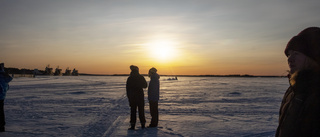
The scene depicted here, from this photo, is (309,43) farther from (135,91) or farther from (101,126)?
(101,126)

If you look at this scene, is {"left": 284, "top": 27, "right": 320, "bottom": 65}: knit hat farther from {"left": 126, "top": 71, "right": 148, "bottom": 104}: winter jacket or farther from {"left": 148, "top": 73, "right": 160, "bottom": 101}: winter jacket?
{"left": 148, "top": 73, "right": 160, "bottom": 101}: winter jacket

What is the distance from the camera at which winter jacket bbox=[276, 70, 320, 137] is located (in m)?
1.55

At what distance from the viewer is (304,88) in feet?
5.20

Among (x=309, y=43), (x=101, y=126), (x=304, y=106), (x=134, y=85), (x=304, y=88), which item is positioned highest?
(x=309, y=43)

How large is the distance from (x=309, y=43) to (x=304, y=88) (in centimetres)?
30

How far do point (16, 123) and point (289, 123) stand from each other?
27.6 feet

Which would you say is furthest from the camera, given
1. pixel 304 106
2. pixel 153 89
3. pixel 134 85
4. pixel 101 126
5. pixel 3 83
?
pixel 153 89

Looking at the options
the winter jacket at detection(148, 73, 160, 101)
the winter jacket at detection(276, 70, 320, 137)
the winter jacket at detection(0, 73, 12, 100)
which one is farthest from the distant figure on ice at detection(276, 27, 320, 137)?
the winter jacket at detection(0, 73, 12, 100)

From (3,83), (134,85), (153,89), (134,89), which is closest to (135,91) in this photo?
(134,89)

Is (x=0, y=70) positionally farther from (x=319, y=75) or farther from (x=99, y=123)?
(x=319, y=75)

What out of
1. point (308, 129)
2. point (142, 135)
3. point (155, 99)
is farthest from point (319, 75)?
point (155, 99)

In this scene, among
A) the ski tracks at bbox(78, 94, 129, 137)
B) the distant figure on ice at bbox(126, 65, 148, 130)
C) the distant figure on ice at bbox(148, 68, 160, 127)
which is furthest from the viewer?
the distant figure on ice at bbox(148, 68, 160, 127)

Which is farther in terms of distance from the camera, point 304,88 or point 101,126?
point 101,126

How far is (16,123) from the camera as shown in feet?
26.0
